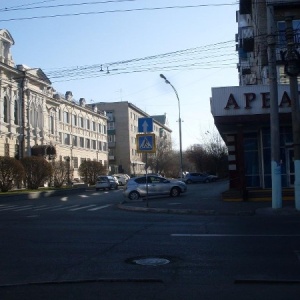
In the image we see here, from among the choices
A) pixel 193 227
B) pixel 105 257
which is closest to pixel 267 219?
pixel 193 227

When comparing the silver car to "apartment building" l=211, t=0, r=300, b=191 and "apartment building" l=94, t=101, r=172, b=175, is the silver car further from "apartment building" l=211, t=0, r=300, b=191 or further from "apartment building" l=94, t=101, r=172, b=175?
"apartment building" l=94, t=101, r=172, b=175

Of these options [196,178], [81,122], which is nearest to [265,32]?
[196,178]

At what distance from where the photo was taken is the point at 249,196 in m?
25.0

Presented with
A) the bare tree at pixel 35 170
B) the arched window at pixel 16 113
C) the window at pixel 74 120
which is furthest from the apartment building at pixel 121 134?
the bare tree at pixel 35 170

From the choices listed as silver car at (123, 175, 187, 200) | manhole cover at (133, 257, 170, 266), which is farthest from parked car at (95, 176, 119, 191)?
manhole cover at (133, 257, 170, 266)

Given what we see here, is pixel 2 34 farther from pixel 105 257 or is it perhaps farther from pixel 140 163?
pixel 140 163

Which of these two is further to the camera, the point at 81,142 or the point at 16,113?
the point at 81,142

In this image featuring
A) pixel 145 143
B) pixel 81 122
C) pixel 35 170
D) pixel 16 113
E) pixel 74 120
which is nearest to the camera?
pixel 145 143

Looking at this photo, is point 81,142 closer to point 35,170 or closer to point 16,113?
point 16,113

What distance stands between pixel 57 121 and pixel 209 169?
26241mm

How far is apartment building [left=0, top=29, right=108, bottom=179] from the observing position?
5097 cm

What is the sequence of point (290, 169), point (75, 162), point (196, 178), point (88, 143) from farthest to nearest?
point (88, 143) → point (75, 162) → point (196, 178) → point (290, 169)

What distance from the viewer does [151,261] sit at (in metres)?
8.98

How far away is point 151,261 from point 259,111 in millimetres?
16188
